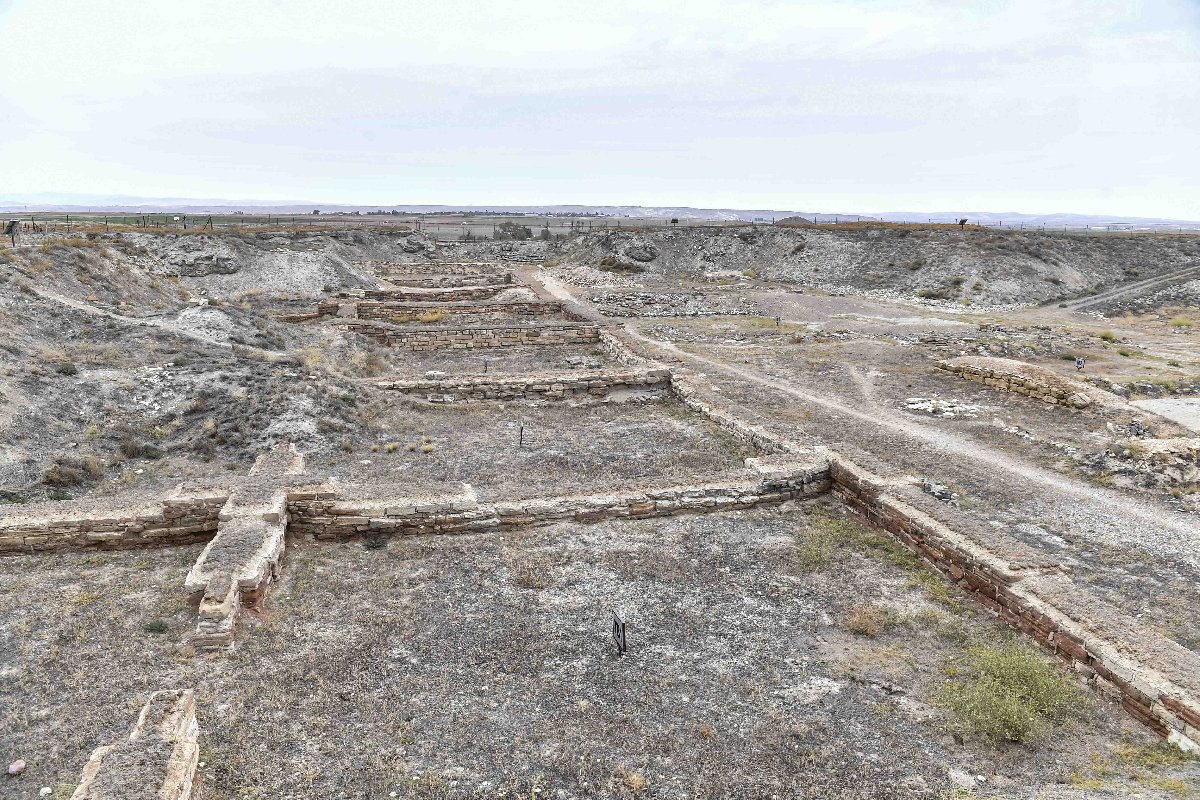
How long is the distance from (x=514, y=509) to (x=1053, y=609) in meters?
6.36

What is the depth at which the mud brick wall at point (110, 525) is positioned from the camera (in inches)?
365

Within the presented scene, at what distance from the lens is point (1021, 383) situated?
1856cm

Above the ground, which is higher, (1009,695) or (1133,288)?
(1133,288)

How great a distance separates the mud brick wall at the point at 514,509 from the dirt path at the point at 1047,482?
14.6 ft

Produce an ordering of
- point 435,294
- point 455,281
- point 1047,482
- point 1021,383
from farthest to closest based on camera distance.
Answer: point 455,281, point 435,294, point 1021,383, point 1047,482

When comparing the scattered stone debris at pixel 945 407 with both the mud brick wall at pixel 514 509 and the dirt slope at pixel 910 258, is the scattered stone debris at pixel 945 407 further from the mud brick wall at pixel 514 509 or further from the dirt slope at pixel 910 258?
the dirt slope at pixel 910 258

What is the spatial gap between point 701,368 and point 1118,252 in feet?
142

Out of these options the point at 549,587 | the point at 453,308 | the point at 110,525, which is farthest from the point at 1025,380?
the point at 453,308

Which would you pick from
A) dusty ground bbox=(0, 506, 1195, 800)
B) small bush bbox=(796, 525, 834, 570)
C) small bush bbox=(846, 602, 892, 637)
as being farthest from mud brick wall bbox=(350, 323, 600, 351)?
small bush bbox=(846, 602, 892, 637)

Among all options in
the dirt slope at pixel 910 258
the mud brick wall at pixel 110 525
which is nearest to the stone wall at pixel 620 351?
the mud brick wall at pixel 110 525

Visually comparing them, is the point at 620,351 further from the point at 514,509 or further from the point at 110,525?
the point at 110,525

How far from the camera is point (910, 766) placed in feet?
19.0

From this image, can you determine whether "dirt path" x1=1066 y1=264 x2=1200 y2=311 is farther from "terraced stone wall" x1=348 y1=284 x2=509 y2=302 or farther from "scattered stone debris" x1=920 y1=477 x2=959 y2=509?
"scattered stone debris" x1=920 y1=477 x2=959 y2=509

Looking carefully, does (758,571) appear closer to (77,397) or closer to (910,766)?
(910,766)
